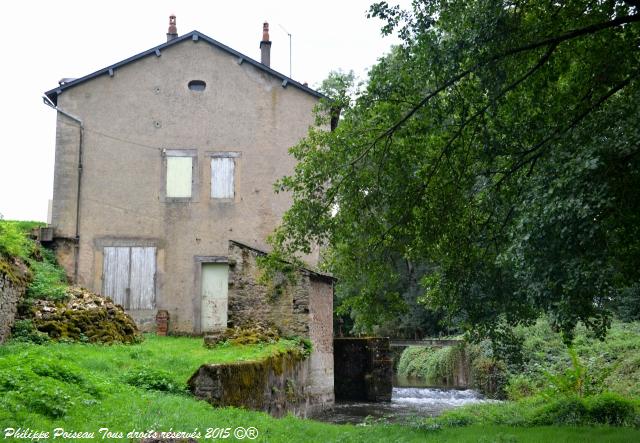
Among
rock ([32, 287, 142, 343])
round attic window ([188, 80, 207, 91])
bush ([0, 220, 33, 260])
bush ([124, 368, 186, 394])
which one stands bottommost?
bush ([124, 368, 186, 394])

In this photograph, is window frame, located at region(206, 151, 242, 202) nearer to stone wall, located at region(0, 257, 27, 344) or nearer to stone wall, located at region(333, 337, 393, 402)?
stone wall, located at region(333, 337, 393, 402)

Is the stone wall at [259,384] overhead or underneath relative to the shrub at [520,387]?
overhead

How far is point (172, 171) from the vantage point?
20.4 m

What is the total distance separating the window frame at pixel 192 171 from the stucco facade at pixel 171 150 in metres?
0.03

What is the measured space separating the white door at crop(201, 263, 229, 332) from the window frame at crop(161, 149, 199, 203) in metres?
2.22

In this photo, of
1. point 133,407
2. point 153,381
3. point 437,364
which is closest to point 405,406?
point 437,364

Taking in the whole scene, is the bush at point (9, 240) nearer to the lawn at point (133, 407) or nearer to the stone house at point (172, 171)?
the lawn at point (133, 407)

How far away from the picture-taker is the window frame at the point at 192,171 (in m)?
20.2

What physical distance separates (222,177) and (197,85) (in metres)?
3.17

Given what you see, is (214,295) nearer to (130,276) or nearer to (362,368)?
(130,276)

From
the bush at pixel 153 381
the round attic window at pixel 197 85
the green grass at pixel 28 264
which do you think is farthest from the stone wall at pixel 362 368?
the bush at pixel 153 381

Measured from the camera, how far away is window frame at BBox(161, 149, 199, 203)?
20250 mm

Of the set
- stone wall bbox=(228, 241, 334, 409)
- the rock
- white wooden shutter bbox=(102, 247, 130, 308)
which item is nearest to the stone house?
white wooden shutter bbox=(102, 247, 130, 308)

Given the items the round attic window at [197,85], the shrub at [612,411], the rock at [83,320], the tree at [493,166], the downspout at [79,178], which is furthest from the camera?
the round attic window at [197,85]
